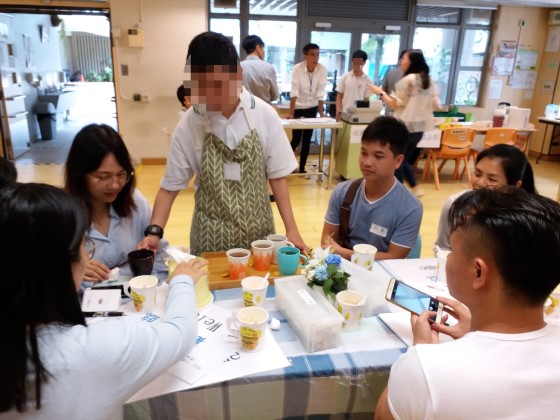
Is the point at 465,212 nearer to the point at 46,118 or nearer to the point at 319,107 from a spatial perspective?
the point at 319,107

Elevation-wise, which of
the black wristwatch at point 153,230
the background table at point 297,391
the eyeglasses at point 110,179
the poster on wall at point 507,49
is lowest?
the background table at point 297,391

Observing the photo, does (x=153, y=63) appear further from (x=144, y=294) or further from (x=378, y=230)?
(x=144, y=294)

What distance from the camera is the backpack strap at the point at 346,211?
6.77ft

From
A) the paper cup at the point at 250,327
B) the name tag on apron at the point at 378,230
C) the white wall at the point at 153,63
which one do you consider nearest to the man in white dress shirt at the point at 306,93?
the white wall at the point at 153,63

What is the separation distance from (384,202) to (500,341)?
3.87 feet

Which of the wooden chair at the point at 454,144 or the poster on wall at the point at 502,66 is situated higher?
the poster on wall at the point at 502,66

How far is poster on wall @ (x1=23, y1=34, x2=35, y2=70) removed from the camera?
6.96m

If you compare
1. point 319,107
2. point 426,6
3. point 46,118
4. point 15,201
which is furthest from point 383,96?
point 46,118

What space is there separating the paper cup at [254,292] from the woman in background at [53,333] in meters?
0.42

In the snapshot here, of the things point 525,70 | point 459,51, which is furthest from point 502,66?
point 459,51

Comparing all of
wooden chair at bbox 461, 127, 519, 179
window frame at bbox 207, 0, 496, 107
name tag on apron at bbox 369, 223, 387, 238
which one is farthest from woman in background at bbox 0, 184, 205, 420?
window frame at bbox 207, 0, 496, 107

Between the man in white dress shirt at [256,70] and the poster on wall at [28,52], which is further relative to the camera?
the poster on wall at [28,52]

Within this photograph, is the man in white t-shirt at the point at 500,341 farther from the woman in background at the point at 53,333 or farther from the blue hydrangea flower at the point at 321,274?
the woman in background at the point at 53,333

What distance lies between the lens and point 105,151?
64.3 inches
